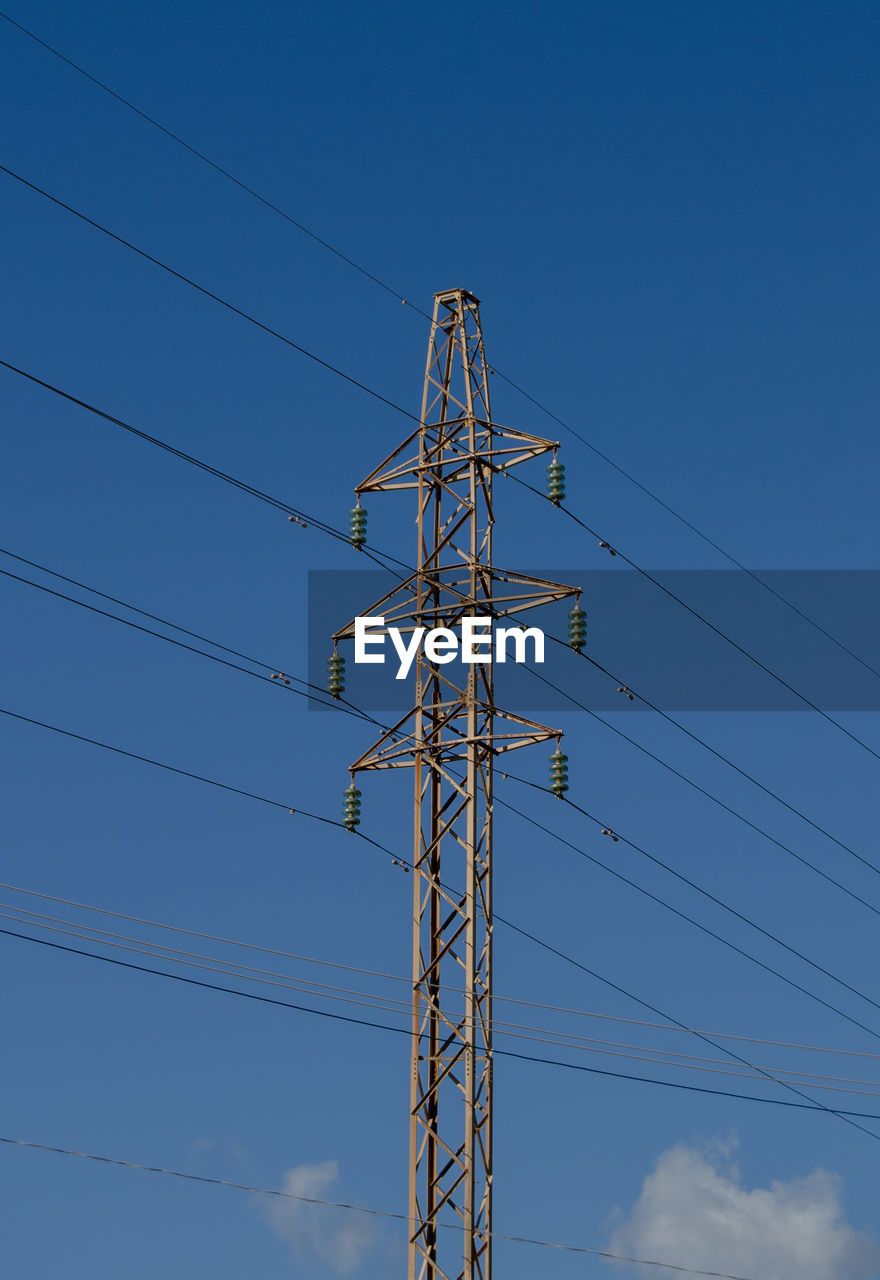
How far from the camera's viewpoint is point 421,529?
158 feet

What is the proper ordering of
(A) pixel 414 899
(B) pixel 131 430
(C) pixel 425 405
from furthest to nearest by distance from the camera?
1. (C) pixel 425 405
2. (A) pixel 414 899
3. (B) pixel 131 430

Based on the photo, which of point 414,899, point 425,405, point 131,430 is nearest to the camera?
point 131,430

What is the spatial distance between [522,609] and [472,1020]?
8.14 m

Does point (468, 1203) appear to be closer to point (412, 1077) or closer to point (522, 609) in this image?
point (412, 1077)

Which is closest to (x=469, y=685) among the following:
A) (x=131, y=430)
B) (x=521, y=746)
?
(x=521, y=746)

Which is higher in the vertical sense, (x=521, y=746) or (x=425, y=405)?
(x=425, y=405)

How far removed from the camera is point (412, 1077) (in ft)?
146

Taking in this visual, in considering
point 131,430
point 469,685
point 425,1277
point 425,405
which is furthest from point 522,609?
point 425,1277

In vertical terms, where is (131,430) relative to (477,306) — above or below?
below

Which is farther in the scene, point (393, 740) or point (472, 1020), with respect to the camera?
point (393, 740)

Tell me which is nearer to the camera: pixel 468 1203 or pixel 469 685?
pixel 468 1203

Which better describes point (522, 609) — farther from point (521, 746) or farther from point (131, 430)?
point (131, 430)

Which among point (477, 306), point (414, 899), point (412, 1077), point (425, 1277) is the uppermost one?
point (477, 306)

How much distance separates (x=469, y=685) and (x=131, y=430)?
344 inches
